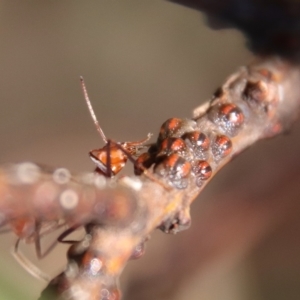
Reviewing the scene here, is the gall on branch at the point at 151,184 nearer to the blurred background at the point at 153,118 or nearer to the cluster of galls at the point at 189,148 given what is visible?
the cluster of galls at the point at 189,148

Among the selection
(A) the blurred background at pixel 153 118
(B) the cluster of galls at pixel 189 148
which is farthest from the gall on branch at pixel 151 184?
(A) the blurred background at pixel 153 118

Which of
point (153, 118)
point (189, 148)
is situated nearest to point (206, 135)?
point (189, 148)

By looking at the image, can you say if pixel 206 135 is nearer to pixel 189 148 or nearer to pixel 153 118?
pixel 189 148

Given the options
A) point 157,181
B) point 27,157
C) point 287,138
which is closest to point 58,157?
point 27,157

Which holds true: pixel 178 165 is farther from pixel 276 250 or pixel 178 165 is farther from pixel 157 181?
pixel 276 250

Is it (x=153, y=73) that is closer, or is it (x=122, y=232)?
(x=122, y=232)

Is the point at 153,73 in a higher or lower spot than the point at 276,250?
higher

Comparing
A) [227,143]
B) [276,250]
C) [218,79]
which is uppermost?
[218,79]
